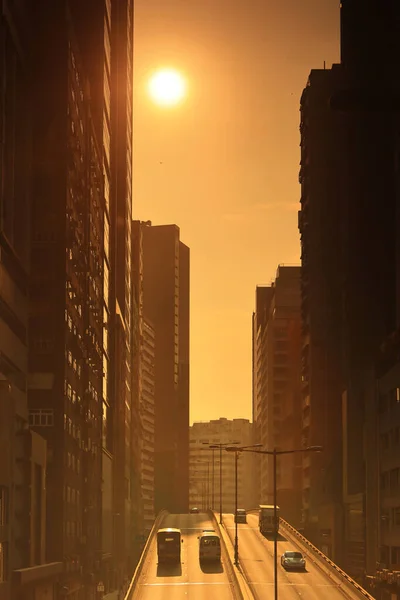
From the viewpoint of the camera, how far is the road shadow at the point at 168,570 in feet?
356

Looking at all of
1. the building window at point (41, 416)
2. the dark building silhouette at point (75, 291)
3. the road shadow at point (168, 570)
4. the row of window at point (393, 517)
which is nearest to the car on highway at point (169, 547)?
the road shadow at point (168, 570)

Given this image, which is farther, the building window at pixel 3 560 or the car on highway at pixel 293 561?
the car on highway at pixel 293 561

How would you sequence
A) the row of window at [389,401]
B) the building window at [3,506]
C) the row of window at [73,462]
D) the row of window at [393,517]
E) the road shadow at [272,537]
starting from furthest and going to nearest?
the road shadow at [272,537], the row of window at [389,401], the row of window at [393,517], the row of window at [73,462], the building window at [3,506]

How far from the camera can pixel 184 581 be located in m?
104

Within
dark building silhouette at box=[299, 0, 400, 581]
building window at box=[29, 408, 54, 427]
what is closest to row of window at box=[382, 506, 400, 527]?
dark building silhouette at box=[299, 0, 400, 581]

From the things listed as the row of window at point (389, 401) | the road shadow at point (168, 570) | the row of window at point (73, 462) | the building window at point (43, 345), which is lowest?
the road shadow at point (168, 570)

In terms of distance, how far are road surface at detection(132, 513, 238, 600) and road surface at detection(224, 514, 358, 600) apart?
2676 millimetres

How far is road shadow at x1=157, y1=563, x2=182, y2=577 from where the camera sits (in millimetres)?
108519

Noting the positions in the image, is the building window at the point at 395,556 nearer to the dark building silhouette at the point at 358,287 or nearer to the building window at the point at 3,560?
the dark building silhouette at the point at 358,287

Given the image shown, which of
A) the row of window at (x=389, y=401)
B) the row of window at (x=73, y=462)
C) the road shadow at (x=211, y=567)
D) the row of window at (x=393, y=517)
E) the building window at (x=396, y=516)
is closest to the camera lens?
the row of window at (x=73, y=462)

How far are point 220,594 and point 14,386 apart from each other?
26.9 metres

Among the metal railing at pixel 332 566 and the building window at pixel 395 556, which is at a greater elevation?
the building window at pixel 395 556

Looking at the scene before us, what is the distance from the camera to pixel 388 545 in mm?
115250

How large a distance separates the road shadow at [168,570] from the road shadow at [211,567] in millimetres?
2305
